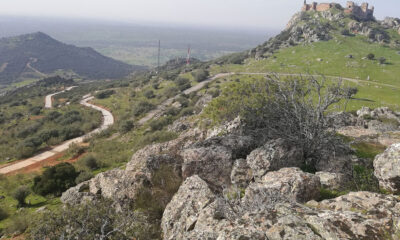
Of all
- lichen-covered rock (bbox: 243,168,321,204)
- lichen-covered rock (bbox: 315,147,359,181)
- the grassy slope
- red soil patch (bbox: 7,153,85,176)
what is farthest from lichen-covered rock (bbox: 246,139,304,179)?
the grassy slope

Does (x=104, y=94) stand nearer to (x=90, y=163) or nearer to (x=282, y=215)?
(x=90, y=163)

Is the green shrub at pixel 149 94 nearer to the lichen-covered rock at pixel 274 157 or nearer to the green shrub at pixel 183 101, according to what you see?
the green shrub at pixel 183 101

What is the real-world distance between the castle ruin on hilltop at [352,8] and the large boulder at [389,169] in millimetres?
135522

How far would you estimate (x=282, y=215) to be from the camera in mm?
6195

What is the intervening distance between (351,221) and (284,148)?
6360 mm

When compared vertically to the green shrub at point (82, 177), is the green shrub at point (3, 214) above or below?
below

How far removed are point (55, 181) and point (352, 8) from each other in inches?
5620

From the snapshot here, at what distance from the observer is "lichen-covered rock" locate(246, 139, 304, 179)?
1145 cm

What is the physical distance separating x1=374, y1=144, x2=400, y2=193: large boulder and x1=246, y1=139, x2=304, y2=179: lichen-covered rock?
3387 mm

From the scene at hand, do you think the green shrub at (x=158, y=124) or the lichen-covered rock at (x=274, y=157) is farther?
the green shrub at (x=158, y=124)

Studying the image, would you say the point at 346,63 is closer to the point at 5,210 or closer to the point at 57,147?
the point at 57,147

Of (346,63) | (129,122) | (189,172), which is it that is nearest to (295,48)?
(346,63)

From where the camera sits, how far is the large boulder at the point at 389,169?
892cm

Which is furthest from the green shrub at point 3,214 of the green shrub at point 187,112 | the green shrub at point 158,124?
the green shrub at point 187,112
